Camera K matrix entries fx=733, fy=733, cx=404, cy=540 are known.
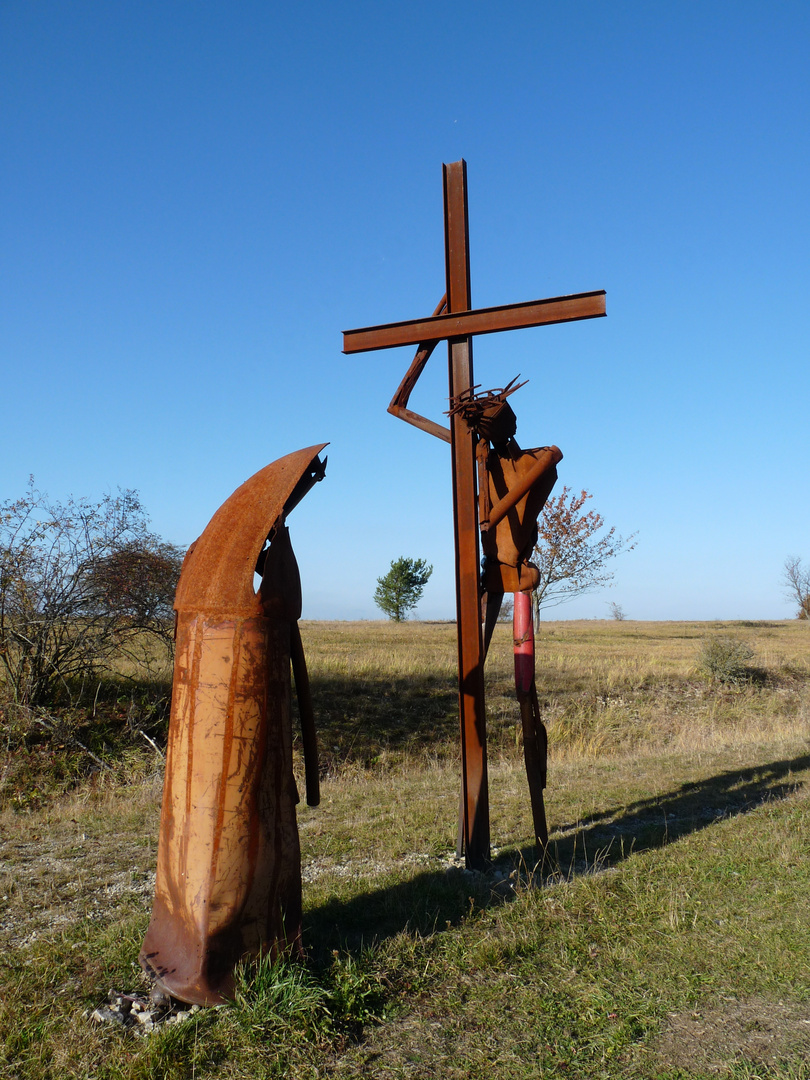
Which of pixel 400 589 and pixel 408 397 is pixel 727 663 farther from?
pixel 400 589

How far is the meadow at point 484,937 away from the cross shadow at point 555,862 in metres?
0.02

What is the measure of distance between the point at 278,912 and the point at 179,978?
488 millimetres

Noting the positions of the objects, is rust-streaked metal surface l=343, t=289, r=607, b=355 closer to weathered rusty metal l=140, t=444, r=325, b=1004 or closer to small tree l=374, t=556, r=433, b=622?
weathered rusty metal l=140, t=444, r=325, b=1004

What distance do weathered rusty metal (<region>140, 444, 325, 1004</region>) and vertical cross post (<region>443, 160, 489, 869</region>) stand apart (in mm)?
1986

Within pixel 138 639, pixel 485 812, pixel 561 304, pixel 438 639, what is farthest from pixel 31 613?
pixel 438 639

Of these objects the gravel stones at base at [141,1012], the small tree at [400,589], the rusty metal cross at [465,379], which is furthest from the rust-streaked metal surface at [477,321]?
the small tree at [400,589]

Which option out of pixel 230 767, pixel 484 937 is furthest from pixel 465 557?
pixel 230 767

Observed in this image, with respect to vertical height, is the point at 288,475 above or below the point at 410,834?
above

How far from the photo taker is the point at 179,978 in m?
3.23

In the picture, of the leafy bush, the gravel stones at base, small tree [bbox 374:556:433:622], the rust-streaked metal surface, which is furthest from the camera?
small tree [bbox 374:556:433:622]

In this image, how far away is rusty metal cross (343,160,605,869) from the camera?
17.3 ft

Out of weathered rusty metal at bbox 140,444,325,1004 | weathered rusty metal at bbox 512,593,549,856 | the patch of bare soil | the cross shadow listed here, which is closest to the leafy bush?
the cross shadow

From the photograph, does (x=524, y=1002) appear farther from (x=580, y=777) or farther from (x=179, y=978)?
(x=580, y=777)

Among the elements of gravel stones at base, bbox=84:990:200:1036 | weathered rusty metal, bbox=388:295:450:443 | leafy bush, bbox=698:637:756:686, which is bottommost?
gravel stones at base, bbox=84:990:200:1036
